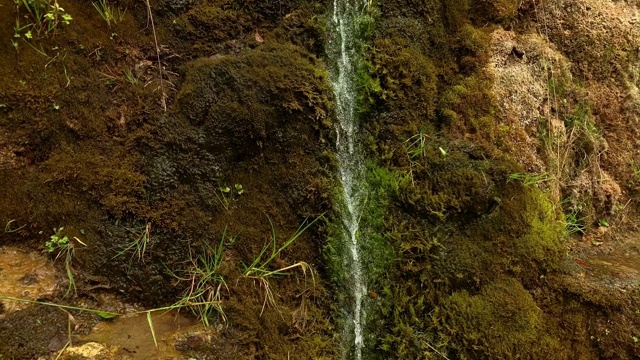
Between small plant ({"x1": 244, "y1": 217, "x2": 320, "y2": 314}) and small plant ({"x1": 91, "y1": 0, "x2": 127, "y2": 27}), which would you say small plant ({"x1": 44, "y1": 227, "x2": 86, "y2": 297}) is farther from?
small plant ({"x1": 91, "y1": 0, "x2": 127, "y2": 27})

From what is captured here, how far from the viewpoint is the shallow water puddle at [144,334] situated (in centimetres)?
241

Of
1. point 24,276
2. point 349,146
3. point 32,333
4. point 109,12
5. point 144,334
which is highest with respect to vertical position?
point 109,12

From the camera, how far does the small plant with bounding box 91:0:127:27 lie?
2838 millimetres

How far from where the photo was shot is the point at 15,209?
99.7 inches

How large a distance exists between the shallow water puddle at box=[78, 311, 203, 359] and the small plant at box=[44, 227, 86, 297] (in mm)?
321

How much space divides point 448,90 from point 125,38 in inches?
97.3

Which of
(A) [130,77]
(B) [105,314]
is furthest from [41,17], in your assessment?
(B) [105,314]

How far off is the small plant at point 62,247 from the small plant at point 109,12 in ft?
4.76

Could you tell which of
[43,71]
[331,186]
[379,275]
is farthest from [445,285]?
[43,71]

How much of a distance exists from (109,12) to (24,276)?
1.79 metres

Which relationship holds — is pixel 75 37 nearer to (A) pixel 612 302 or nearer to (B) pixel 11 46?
(B) pixel 11 46

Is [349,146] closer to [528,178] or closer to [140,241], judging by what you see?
[528,178]

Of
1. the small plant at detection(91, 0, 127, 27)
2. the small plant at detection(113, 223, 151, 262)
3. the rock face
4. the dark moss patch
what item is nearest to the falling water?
the rock face

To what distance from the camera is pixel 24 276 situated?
8.02 ft
